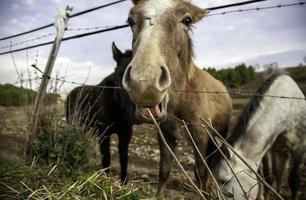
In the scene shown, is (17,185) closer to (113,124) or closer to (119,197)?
(119,197)

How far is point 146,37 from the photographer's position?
269cm

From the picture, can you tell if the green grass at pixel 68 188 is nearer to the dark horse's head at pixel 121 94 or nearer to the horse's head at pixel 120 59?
the dark horse's head at pixel 121 94

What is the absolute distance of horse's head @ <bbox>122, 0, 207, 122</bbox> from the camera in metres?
A: 2.24

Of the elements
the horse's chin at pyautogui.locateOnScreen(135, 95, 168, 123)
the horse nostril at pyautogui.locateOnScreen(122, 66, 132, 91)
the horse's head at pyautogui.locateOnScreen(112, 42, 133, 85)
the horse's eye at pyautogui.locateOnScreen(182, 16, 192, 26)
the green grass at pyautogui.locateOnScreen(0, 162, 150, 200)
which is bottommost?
Answer: the green grass at pyautogui.locateOnScreen(0, 162, 150, 200)

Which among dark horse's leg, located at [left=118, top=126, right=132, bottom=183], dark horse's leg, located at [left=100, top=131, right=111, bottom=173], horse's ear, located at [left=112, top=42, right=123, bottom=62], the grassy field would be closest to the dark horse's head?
horse's ear, located at [left=112, top=42, right=123, bottom=62]

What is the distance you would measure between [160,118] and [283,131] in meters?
2.17

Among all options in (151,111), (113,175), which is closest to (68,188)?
(151,111)

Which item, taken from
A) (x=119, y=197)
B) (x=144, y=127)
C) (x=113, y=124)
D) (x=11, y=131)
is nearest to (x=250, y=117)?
(x=119, y=197)

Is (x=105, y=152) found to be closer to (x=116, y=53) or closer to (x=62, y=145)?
(x=62, y=145)

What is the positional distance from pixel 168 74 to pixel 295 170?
270 cm

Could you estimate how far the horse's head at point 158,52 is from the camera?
2238 mm

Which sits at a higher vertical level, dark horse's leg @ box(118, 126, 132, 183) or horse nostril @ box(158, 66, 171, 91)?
horse nostril @ box(158, 66, 171, 91)

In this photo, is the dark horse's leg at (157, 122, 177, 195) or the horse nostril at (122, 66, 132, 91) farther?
the dark horse's leg at (157, 122, 177, 195)

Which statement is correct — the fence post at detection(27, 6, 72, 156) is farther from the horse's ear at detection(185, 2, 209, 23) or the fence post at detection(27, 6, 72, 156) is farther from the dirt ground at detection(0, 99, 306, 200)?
the horse's ear at detection(185, 2, 209, 23)
